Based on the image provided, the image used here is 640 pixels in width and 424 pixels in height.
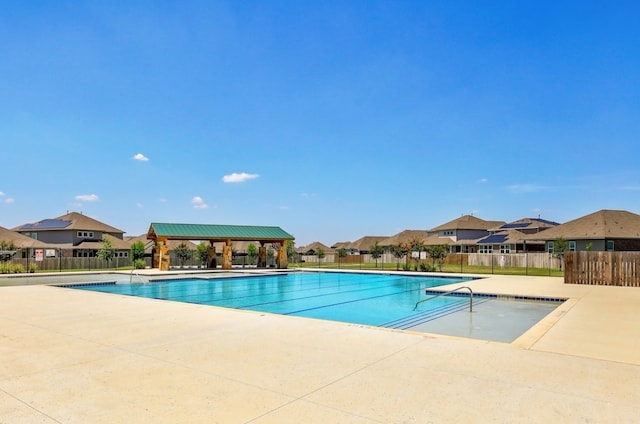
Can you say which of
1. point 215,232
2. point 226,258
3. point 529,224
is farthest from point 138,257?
point 529,224

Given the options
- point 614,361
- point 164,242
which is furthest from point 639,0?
point 164,242

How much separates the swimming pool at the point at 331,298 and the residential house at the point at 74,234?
22.9 meters

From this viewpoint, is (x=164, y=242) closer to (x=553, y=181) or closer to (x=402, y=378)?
(x=402, y=378)

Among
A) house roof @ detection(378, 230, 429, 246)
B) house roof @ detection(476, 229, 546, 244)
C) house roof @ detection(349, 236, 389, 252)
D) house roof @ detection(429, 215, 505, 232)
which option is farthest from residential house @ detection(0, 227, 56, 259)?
house roof @ detection(349, 236, 389, 252)

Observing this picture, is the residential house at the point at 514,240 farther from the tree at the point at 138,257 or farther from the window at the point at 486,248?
the tree at the point at 138,257

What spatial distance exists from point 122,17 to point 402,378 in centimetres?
1476

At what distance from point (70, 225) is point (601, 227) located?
156ft

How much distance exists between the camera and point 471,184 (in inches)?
1362

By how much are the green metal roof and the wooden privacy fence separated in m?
19.0

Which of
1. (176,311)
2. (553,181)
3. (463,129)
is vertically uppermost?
(463,129)

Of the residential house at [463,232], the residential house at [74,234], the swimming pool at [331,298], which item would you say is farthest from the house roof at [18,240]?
the residential house at [463,232]

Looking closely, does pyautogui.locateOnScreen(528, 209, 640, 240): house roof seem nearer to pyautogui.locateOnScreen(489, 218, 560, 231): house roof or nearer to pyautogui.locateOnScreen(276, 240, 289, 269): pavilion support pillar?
pyautogui.locateOnScreen(489, 218, 560, 231): house roof

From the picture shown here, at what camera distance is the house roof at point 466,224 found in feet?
172

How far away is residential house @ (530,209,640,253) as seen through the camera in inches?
1252
